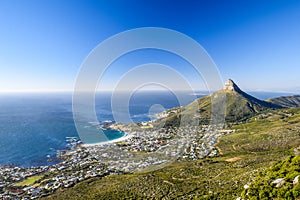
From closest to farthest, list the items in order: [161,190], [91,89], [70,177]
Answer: [91,89] → [161,190] → [70,177]

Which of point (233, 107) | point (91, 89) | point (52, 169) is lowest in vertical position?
point (52, 169)

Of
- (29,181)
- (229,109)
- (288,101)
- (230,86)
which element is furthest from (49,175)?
(288,101)

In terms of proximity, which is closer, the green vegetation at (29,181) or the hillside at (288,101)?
the green vegetation at (29,181)

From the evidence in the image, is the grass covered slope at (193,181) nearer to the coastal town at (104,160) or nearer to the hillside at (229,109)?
the coastal town at (104,160)

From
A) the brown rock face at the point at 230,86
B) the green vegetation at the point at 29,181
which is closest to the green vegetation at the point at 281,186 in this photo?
the green vegetation at the point at 29,181

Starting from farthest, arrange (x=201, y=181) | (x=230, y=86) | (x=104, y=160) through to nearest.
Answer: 1. (x=230, y=86)
2. (x=104, y=160)
3. (x=201, y=181)

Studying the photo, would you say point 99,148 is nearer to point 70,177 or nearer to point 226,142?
point 70,177

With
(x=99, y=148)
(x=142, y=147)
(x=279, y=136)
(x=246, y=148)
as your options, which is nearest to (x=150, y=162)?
(x=142, y=147)

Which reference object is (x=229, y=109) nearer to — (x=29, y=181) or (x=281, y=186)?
(x=29, y=181)

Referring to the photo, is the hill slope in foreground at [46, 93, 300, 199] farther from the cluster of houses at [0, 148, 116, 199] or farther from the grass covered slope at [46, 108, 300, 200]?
the cluster of houses at [0, 148, 116, 199]
